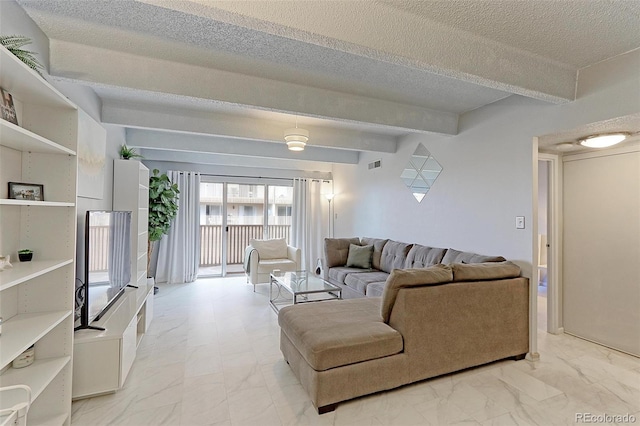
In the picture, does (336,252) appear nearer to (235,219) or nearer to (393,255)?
(393,255)

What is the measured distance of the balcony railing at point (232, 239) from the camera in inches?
254

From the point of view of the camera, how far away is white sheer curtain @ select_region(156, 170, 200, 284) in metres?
5.63

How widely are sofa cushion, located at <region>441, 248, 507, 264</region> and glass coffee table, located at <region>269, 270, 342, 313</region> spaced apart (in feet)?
4.46

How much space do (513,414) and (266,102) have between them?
9.52 feet

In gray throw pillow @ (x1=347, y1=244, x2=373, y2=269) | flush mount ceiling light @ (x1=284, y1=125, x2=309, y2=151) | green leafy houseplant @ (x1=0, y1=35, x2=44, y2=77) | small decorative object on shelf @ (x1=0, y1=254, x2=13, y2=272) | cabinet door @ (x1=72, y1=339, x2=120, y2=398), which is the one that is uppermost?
flush mount ceiling light @ (x1=284, y1=125, x2=309, y2=151)

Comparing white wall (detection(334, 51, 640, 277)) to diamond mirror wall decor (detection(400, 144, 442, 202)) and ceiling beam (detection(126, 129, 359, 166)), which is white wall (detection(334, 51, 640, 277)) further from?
ceiling beam (detection(126, 129, 359, 166))

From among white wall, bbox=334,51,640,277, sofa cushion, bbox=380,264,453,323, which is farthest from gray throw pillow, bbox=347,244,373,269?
sofa cushion, bbox=380,264,453,323

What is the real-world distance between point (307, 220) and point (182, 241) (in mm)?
2568

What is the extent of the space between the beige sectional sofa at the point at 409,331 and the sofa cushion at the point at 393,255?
1503 mm

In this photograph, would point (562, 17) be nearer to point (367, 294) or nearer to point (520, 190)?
point (520, 190)

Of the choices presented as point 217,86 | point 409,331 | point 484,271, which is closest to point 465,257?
point 484,271

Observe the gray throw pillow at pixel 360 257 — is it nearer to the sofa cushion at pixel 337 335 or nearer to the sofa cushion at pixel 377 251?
the sofa cushion at pixel 377 251

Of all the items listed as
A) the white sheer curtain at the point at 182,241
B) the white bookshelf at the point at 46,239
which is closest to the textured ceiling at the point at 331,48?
the white bookshelf at the point at 46,239

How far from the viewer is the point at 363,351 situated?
2.09 meters
